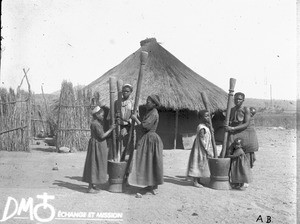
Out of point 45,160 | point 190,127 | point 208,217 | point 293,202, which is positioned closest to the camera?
point 208,217

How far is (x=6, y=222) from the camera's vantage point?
13.7ft

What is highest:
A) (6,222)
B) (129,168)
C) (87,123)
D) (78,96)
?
(78,96)

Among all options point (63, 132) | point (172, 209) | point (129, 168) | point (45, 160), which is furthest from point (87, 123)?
point (172, 209)

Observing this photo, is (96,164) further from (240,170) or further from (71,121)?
(71,121)

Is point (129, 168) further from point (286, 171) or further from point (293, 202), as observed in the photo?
point (286, 171)

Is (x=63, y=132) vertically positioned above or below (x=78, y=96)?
below

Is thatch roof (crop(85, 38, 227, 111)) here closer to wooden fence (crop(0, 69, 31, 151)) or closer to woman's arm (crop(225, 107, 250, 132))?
wooden fence (crop(0, 69, 31, 151))

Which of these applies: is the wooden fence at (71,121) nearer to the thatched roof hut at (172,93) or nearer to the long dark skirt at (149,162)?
the thatched roof hut at (172,93)

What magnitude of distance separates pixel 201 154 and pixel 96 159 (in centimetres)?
188

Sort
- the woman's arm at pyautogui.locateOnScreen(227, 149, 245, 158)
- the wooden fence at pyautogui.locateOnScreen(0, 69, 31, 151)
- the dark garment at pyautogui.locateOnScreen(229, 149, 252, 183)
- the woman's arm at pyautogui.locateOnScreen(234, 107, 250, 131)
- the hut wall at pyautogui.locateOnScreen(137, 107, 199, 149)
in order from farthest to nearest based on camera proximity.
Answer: the hut wall at pyautogui.locateOnScreen(137, 107, 199, 149) < the wooden fence at pyautogui.locateOnScreen(0, 69, 31, 151) < the woman's arm at pyautogui.locateOnScreen(234, 107, 250, 131) < the woman's arm at pyautogui.locateOnScreen(227, 149, 245, 158) < the dark garment at pyautogui.locateOnScreen(229, 149, 252, 183)

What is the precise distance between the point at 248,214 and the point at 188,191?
1.30 meters

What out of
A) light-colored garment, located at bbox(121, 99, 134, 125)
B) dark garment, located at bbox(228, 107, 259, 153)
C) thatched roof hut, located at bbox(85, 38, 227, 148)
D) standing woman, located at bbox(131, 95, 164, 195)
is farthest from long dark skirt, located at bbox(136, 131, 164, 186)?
thatched roof hut, located at bbox(85, 38, 227, 148)

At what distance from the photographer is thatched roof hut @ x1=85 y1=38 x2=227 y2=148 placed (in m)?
11.4

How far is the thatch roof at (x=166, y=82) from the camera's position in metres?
11.5
